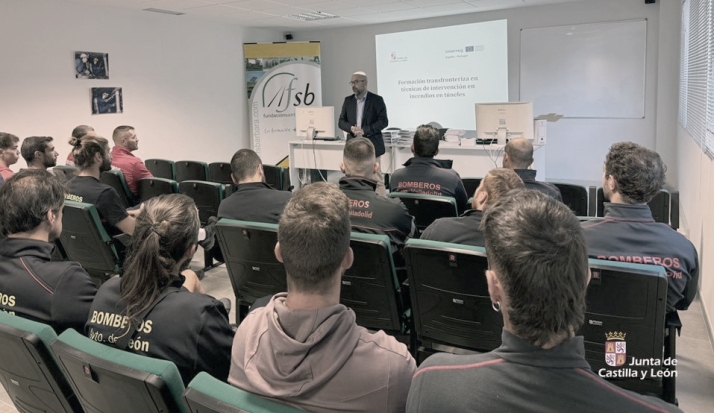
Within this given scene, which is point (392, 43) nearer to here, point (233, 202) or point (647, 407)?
point (233, 202)

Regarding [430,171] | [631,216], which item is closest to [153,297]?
[631,216]

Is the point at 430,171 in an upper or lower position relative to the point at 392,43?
lower

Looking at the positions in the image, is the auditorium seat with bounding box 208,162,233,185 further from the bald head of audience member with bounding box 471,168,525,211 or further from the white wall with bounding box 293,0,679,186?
the white wall with bounding box 293,0,679,186

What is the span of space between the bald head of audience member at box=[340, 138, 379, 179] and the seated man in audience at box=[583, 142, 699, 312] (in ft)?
4.40

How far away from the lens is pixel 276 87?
29.6ft

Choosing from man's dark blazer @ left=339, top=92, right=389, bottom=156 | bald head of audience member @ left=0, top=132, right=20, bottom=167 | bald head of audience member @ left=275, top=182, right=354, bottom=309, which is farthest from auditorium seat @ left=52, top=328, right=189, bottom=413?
man's dark blazer @ left=339, top=92, right=389, bottom=156

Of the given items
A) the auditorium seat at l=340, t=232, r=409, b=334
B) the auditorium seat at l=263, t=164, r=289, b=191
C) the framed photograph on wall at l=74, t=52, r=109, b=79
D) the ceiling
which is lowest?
the auditorium seat at l=340, t=232, r=409, b=334

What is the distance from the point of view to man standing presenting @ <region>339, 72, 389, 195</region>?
640 centimetres

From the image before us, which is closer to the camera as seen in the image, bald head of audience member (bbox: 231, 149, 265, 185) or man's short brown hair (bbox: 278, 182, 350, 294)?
man's short brown hair (bbox: 278, 182, 350, 294)

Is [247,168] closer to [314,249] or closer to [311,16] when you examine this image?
[314,249]

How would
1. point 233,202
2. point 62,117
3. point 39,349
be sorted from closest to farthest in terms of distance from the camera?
point 39,349, point 233,202, point 62,117

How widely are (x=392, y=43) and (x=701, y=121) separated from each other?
5.54 m

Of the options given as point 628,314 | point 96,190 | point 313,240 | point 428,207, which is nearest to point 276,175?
point 96,190

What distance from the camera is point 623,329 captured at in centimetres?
182
